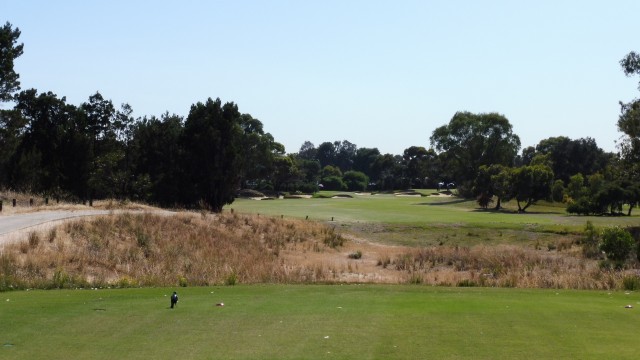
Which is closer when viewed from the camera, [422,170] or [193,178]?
[193,178]

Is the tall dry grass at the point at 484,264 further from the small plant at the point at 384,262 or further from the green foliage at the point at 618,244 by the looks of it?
the green foliage at the point at 618,244

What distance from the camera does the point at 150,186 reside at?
166 ft

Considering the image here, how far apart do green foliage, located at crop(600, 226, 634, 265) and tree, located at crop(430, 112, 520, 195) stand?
301 ft

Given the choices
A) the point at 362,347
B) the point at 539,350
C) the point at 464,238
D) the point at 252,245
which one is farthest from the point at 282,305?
the point at 464,238

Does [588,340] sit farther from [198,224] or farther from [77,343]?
[198,224]

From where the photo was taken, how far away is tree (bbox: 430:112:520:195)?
124m

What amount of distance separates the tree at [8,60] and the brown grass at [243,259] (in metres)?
19.3

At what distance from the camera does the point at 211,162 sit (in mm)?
51406

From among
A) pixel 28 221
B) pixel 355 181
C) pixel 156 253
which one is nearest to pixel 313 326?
pixel 156 253

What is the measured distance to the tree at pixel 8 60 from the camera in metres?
47.3

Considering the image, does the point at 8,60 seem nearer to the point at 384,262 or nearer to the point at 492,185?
the point at 384,262

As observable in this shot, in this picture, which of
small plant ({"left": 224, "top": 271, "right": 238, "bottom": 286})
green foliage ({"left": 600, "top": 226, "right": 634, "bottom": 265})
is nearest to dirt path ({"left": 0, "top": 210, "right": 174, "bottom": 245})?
small plant ({"left": 224, "top": 271, "right": 238, "bottom": 286})

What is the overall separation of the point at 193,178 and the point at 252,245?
15.9m

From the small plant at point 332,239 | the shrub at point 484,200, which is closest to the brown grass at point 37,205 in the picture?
the small plant at point 332,239
